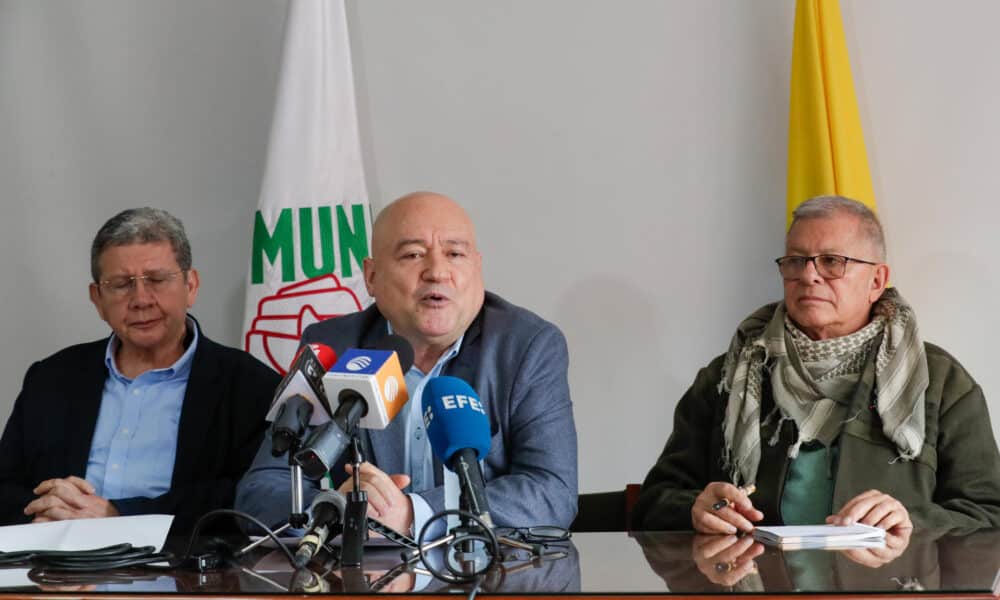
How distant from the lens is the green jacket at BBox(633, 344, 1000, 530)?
2955mm

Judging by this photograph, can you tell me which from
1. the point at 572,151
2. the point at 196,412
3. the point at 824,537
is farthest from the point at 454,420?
the point at 572,151

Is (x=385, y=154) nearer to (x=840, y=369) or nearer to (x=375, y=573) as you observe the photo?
(x=840, y=369)

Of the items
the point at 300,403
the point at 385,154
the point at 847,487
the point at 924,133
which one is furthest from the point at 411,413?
the point at 924,133

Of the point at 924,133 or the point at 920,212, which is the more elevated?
the point at 924,133

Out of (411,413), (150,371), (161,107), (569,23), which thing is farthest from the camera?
(161,107)

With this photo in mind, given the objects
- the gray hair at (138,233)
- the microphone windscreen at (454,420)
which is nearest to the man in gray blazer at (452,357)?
the microphone windscreen at (454,420)

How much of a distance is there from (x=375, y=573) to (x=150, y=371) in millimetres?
1816

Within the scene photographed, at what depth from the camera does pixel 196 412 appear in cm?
346

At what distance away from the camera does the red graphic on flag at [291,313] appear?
396 cm

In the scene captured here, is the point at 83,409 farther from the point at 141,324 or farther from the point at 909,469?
the point at 909,469

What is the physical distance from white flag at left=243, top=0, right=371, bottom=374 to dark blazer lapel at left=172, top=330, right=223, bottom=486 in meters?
0.45

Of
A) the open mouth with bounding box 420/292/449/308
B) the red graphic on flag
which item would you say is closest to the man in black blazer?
the red graphic on flag

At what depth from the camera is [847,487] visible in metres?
3.01

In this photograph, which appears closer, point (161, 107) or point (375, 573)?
point (375, 573)
